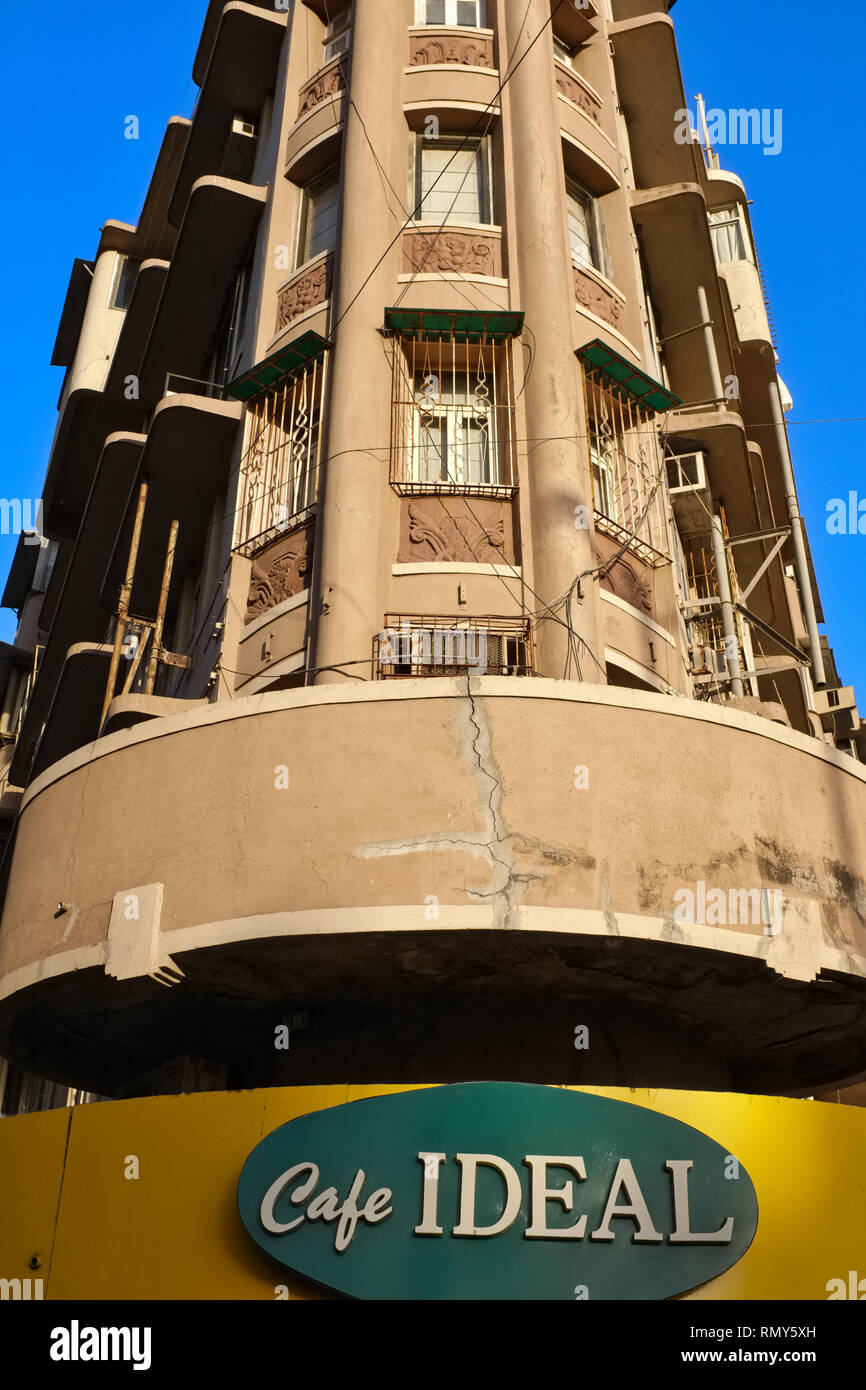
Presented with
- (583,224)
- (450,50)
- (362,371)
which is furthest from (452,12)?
(362,371)

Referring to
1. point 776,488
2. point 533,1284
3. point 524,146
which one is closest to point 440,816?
point 533,1284

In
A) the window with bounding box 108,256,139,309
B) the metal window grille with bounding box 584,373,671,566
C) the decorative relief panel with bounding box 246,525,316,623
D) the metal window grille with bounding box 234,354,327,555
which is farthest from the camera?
the window with bounding box 108,256,139,309

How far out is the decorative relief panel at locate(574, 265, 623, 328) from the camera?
15.1m

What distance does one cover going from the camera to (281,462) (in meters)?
14.3

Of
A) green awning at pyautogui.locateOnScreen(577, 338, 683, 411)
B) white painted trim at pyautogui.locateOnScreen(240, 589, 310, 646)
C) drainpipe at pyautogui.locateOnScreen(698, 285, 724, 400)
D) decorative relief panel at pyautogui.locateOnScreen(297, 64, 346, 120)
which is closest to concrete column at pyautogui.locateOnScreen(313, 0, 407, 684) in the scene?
white painted trim at pyautogui.locateOnScreen(240, 589, 310, 646)

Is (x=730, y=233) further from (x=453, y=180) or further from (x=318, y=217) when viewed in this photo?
(x=318, y=217)

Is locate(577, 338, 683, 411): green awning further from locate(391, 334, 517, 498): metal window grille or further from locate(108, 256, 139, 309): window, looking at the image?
locate(108, 256, 139, 309): window

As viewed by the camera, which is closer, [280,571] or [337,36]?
[280,571]

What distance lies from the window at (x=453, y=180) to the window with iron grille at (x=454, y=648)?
217 inches

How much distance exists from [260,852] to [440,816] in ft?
4.72

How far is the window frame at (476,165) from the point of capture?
49.2ft

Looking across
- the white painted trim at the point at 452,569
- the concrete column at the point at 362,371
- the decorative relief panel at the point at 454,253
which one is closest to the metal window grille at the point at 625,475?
the white painted trim at the point at 452,569

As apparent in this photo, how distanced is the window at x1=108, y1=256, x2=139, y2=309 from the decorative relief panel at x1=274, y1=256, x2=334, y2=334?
1218cm

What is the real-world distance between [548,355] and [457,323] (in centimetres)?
105
